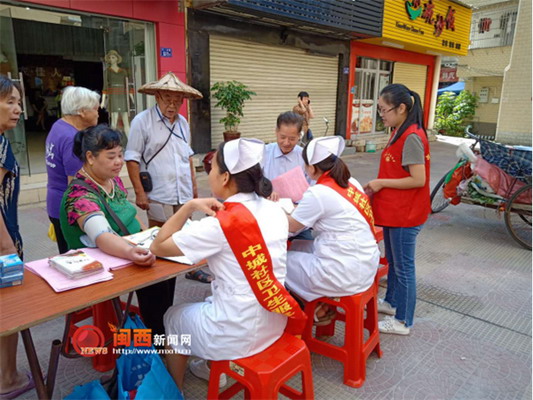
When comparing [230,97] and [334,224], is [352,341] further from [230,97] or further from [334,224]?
[230,97]

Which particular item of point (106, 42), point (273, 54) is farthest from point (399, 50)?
point (106, 42)

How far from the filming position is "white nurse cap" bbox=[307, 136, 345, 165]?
7.21ft

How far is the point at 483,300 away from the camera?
10.9ft

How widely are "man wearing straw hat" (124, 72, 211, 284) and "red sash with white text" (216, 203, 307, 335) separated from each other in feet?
4.89

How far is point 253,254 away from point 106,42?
20.1 feet

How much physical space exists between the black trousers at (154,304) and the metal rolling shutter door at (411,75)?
1198 centimetres

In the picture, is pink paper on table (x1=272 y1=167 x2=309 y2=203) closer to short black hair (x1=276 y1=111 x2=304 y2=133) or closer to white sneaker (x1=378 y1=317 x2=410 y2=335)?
short black hair (x1=276 y1=111 x2=304 y2=133)

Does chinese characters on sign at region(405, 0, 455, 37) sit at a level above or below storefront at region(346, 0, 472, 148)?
above

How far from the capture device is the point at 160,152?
302 centimetres

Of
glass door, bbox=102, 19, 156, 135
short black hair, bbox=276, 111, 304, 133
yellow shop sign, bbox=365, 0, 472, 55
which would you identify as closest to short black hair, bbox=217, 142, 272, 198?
short black hair, bbox=276, 111, 304, 133

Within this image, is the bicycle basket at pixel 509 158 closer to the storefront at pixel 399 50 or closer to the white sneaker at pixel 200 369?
the white sneaker at pixel 200 369

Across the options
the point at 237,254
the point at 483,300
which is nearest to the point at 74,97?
the point at 237,254

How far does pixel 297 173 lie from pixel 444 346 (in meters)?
1.48

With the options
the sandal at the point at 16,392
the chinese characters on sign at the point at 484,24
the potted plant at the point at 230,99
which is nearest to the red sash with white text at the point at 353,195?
the sandal at the point at 16,392
